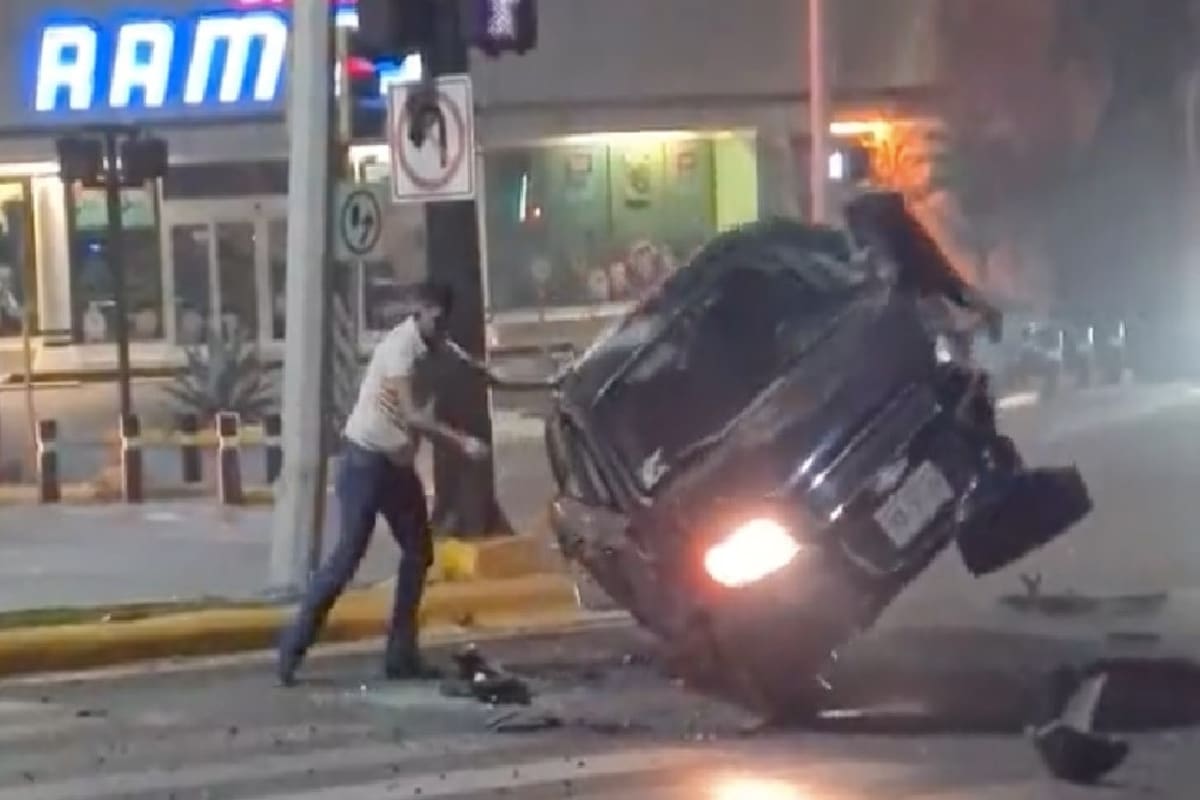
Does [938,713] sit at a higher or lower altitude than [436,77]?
lower

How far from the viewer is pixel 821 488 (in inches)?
361

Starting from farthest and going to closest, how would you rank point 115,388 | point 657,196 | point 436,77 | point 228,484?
point 657,196 → point 115,388 → point 228,484 → point 436,77

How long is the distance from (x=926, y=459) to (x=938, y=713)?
1092 mm

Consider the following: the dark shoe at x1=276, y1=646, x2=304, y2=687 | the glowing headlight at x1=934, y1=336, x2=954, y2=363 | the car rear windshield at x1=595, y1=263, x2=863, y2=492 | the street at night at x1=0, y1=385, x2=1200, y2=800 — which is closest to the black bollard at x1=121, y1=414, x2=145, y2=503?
the street at night at x1=0, y1=385, x2=1200, y2=800

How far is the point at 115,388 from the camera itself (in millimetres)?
33156

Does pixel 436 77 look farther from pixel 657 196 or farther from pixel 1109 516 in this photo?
pixel 657 196

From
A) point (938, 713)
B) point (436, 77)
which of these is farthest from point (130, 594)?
point (938, 713)

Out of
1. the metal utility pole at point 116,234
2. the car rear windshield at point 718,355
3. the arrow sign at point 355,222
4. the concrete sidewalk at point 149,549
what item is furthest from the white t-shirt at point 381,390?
the metal utility pole at point 116,234

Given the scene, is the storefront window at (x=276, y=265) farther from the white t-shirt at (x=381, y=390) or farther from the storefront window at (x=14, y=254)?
the white t-shirt at (x=381, y=390)

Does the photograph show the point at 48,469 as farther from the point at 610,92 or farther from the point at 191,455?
the point at 610,92

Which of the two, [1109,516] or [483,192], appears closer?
[1109,516]

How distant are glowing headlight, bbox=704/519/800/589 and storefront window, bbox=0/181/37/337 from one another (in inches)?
1003

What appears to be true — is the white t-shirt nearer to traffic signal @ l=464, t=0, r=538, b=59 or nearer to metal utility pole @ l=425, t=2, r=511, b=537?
traffic signal @ l=464, t=0, r=538, b=59

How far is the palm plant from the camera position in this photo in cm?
2561
